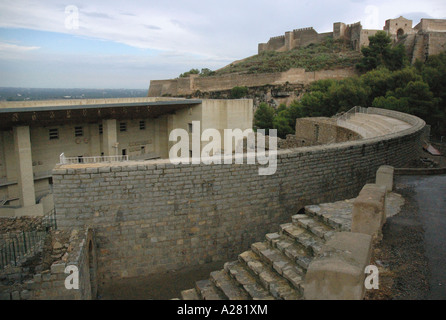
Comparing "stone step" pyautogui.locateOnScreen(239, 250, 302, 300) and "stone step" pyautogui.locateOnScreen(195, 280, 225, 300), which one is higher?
"stone step" pyautogui.locateOnScreen(239, 250, 302, 300)

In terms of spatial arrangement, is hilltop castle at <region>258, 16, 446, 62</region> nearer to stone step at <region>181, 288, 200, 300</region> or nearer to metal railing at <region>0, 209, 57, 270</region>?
stone step at <region>181, 288, 200, 300</region>

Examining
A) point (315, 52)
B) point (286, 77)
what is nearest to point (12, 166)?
point (286, 77)

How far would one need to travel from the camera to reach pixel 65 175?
7.27 m

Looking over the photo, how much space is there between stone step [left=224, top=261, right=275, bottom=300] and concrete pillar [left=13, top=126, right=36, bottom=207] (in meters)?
15.8

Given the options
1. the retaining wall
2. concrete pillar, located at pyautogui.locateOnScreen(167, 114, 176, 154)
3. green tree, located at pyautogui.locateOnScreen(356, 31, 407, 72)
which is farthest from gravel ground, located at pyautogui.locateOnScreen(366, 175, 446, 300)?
the retaining wall

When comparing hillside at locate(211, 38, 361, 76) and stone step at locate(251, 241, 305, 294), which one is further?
hillside at locate(211, 38, 361, 76)

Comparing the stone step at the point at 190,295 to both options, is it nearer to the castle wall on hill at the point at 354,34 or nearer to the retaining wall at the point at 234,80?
the castle wall on hill at the point at 354,34

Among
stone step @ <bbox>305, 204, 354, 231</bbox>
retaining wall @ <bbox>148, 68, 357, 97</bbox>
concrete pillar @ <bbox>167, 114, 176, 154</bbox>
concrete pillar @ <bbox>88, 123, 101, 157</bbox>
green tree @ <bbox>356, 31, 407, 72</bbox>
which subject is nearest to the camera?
stone step @ <bbox>305, 204, 354, 231</bbox>

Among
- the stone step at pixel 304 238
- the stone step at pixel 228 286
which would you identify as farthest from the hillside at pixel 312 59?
the stone step at pixel 228 286

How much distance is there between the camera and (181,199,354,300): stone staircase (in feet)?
16.6

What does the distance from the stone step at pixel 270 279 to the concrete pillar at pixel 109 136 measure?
55.5 feet

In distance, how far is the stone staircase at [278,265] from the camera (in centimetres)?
507

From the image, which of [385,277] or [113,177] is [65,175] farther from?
[385,277]
